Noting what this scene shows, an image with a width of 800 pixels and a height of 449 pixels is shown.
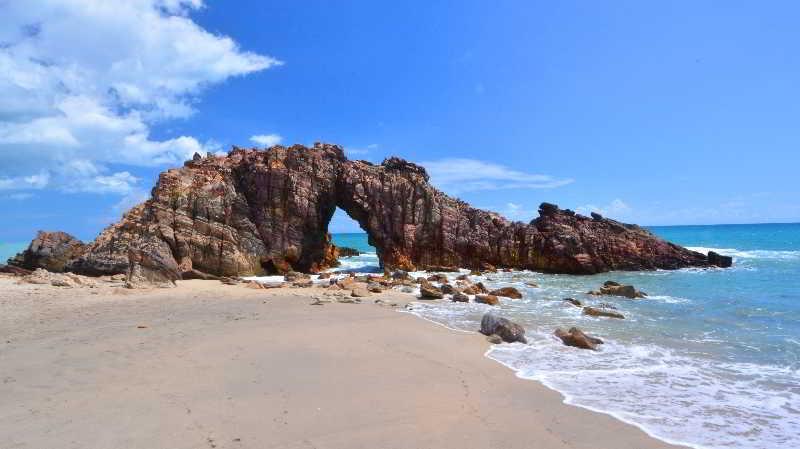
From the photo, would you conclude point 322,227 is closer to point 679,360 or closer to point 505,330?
point 505,330

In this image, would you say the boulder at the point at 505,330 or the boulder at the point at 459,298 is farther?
the boulder at the point at 459,298

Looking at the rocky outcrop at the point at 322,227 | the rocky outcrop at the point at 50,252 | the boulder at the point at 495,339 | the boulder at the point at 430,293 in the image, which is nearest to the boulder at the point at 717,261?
the rocky outcrop at the point at 322,227

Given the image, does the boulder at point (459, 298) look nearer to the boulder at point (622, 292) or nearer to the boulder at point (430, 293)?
the boulder at point (430, 293)

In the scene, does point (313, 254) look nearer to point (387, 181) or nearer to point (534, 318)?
point (387, 181)

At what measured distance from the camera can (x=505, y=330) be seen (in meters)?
12.9

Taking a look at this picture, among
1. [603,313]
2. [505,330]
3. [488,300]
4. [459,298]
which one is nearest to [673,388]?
[505,330]

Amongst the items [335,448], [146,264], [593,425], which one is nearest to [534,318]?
[593,425]

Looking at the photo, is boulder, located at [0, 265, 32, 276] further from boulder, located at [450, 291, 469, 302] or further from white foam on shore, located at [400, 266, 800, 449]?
white foam on shore, located at [400, 266, 800, 449]

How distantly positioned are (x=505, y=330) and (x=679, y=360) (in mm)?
4159

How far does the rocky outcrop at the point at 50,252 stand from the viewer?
2858cm

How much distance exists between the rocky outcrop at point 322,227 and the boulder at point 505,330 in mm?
19360

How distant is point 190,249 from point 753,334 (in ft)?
89.1

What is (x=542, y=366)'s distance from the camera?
411 inches

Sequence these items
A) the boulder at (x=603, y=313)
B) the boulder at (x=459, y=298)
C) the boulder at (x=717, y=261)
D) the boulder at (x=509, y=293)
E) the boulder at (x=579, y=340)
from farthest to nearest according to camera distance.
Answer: the boulder at (x=717, y=261) < the boulder at (x=509, y=293) < the boulder at (x=459, y=298) < the boulder at (x=603, y=313) < the boulder at (x=579, y=340)
